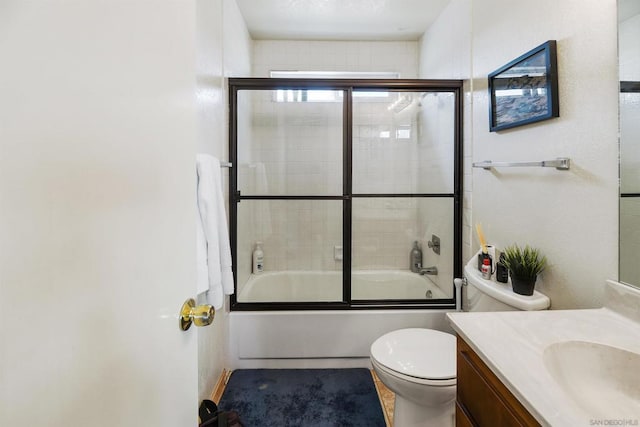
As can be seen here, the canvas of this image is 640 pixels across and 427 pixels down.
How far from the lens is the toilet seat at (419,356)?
1271 mm

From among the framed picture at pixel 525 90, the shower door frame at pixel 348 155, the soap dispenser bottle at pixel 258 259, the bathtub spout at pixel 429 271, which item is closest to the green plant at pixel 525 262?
the framed picture at pixel 525 90

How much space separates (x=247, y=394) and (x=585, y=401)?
1665 mm

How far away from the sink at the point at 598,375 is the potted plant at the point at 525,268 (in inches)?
20.6

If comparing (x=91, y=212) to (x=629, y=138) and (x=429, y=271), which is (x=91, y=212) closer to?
(x=629, y=138)

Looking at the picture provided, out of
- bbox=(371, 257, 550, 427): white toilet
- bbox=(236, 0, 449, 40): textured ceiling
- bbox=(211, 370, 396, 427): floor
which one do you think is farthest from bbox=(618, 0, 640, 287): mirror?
bbox=(236, 0, 449, 40): textured ceiling

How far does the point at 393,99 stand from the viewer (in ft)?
7.75

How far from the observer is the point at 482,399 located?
81 cm

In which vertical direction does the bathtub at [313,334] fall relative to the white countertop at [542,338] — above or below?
below

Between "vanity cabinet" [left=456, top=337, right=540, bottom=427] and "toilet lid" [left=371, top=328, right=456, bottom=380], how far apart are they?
13.5 inches

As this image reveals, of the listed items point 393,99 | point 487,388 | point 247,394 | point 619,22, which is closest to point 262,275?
point 247,394

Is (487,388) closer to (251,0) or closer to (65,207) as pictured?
(65,207)

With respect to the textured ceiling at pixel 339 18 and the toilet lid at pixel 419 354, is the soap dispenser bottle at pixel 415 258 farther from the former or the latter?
the textured ceiling at pixel 339 18

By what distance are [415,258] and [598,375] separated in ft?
5.87

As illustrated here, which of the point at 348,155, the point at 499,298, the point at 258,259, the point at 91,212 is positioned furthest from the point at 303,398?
the point at 91,212
